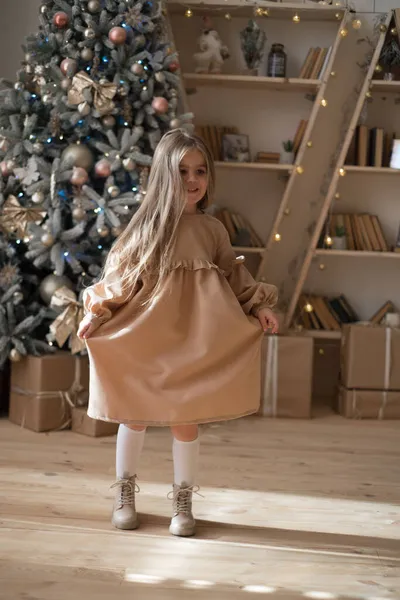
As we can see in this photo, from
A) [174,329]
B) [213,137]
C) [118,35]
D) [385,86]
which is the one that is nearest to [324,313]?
[213,137]

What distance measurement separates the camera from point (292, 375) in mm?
3695

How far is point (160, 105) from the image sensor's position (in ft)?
10.6

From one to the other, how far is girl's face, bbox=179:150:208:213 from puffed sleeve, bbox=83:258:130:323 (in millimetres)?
317

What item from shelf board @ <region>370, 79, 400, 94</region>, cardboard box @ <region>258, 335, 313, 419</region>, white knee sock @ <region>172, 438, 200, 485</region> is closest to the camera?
white knee sock @ <region>172, 438, 200, 485</region>

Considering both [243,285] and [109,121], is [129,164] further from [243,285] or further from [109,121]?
[243,285]

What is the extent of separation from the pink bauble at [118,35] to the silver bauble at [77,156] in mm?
456

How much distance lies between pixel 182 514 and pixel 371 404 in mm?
1849

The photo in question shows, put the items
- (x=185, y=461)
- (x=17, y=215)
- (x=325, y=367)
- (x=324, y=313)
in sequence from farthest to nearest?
(x=325, y=367), (x=324, y=313), (x=17, y=215), (x=185, y=461)

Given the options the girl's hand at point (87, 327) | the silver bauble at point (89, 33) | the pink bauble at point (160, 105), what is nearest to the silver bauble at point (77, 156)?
the pink bauble at point (160, 105)

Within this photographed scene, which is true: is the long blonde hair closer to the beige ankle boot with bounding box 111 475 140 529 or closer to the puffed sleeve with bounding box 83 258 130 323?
the puffed sleeve with bounding box 83 258 130 323

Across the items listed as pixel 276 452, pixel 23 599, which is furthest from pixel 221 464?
pixel 23 599

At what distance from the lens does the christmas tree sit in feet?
10.4

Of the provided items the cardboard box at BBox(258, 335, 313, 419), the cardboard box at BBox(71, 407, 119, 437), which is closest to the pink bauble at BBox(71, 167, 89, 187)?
the cardboard box at BBox(71, 407, 119, 437)

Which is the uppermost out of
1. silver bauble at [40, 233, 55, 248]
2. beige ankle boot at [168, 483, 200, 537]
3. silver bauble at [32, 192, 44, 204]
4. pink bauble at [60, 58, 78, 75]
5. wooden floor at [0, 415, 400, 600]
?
pink bauble at [60, 58, 78, 75]
